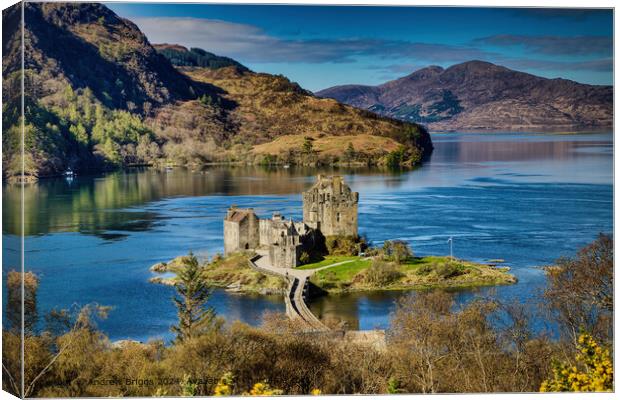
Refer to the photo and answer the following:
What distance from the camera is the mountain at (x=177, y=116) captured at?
14.6 m

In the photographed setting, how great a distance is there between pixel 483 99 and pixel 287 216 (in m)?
3.90

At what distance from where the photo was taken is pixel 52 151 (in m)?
14.7

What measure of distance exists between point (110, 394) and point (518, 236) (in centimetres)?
679

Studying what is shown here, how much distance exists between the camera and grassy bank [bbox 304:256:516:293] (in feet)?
55.4

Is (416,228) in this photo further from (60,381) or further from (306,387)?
(60,381)

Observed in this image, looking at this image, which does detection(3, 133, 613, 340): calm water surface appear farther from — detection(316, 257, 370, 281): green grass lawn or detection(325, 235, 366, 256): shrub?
detection(325, 235, 366, 256): shrub

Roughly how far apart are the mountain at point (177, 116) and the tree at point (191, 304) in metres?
1.78

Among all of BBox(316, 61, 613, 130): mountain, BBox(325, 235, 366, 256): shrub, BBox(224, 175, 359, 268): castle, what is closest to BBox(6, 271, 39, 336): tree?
BBox(224, 175, 359, 268): castle

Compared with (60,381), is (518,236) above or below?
above

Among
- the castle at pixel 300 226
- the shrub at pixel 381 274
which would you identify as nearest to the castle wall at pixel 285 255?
the castle at pixel 300 226

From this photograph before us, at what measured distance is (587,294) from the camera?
12656 millimetres

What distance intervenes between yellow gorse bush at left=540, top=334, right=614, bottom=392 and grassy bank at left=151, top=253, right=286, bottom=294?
23.1 ft

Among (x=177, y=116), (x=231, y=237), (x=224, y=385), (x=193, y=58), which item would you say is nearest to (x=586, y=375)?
(x=224, y=385)

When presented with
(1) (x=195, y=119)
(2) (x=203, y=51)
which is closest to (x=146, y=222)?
(1) (x=195, y=119)
